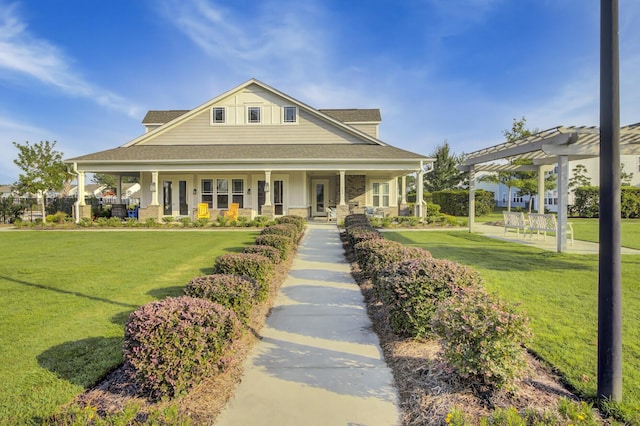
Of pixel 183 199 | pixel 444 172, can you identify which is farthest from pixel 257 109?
pixel 444 172

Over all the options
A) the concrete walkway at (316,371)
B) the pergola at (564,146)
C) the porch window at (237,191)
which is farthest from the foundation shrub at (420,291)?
the porch window at (237,191)

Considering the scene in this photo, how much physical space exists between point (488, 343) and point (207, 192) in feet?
68.2

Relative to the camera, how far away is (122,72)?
61.0ft

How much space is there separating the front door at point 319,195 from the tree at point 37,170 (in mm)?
14982

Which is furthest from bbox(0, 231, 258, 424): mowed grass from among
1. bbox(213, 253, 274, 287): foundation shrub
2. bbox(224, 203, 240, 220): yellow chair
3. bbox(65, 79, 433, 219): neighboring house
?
bbox(65, 79, 433, 219): neighboring house

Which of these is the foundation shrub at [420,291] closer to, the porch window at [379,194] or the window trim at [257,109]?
the porch window at [379,194]

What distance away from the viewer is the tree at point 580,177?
32469 millimetres

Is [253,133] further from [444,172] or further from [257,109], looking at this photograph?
[444,172]

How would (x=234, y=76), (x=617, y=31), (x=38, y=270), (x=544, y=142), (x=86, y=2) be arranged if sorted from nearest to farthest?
(x=617, y=31), (x=38, y=270), (x=544, y=142), (x=86, y=2), (x=234, y=76)

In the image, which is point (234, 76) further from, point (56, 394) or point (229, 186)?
point (56, 394)

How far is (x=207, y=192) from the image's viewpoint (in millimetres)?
21859

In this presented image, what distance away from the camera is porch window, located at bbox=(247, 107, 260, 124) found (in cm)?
2203

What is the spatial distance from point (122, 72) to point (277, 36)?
30.5 ft

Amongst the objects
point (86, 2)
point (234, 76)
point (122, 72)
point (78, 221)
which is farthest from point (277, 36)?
point (78, 221)
